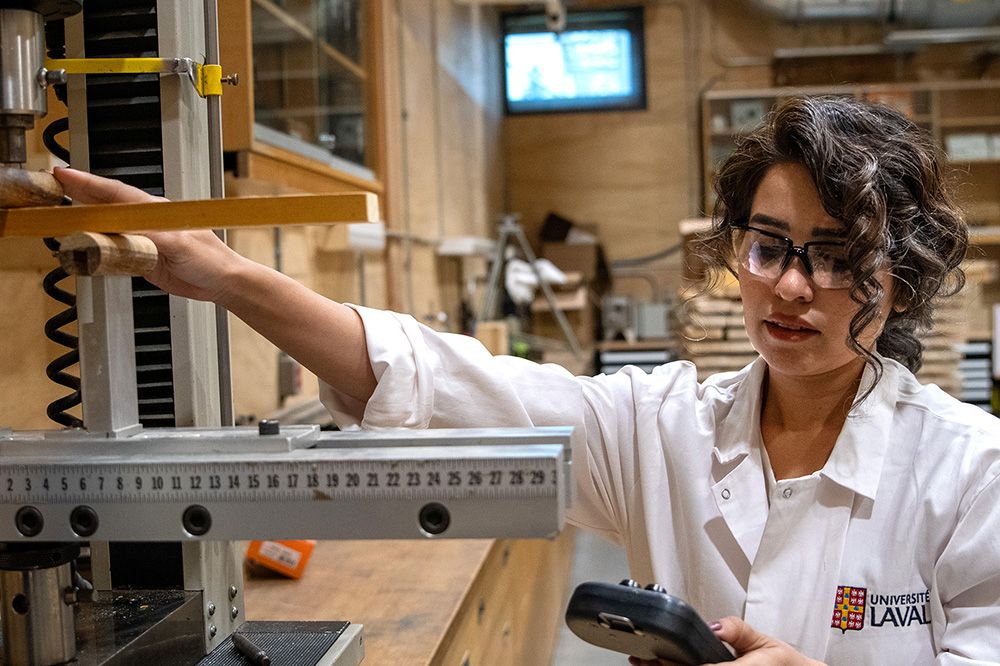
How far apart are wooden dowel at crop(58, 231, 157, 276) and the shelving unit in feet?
18.4

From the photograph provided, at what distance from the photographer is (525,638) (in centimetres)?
303

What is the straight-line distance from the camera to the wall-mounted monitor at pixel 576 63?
280 inches

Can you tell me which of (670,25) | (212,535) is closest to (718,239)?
(212,535)

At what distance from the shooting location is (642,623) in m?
1.03

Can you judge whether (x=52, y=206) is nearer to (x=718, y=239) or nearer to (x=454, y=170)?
(x=718, y=239)

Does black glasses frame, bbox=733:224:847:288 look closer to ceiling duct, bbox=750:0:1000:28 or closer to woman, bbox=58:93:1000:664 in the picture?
woman, bbox=58:93:1000:664

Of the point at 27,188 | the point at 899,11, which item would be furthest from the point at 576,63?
the point at 27,188

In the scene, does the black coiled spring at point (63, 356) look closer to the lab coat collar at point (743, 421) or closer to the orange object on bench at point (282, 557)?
the orange object on bench at point (282, 557)

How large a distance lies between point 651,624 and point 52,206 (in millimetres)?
759

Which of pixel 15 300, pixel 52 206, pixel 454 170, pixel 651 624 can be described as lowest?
pixel 651 624

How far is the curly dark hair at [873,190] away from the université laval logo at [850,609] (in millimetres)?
306

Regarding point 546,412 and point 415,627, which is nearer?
point 546,412

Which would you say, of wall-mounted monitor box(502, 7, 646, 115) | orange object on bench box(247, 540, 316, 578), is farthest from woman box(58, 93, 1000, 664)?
wall-mounted monitor box(502, 7, 646, 115)

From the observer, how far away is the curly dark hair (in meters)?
1.30
